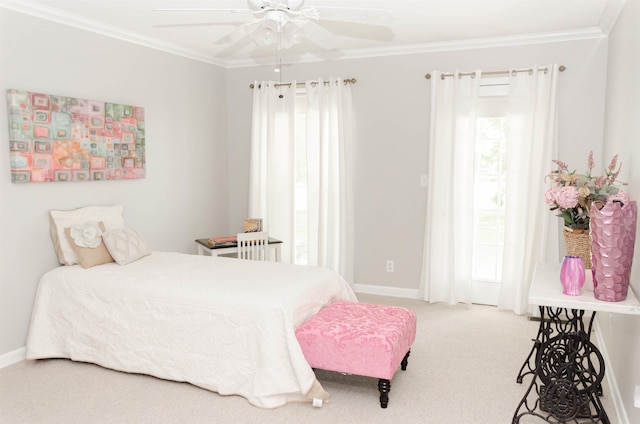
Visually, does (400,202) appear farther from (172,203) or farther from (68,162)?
(68,162)

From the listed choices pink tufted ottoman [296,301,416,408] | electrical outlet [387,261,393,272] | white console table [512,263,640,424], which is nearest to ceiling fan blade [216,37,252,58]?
electrical outlet [387,261,393,272]

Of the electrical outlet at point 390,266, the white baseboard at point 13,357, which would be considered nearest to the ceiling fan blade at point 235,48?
the electrical outlet at point 390,266

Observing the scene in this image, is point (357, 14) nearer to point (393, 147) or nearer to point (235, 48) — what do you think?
point (393, 147)

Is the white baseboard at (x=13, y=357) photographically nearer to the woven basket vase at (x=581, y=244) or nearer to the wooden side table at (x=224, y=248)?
the wooden side table at (x=224, y=248)

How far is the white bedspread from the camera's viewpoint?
308 cm

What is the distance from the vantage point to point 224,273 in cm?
376

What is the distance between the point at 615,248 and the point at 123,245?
3.27m

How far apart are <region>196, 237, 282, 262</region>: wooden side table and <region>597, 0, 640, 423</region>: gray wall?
9.80ft

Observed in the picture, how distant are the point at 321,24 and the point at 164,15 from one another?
1.24 meters

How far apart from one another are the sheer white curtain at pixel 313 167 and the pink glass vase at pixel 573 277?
9.83 feet

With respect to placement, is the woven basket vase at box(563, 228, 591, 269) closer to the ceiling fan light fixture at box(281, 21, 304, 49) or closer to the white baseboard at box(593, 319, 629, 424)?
the white baseboard at box(593, 319, 629, 424)

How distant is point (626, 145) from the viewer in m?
3.24

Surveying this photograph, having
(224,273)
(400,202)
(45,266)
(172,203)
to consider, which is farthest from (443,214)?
(45,266)

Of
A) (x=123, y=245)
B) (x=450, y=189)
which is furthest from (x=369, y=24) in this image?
(x=123, y=245)
